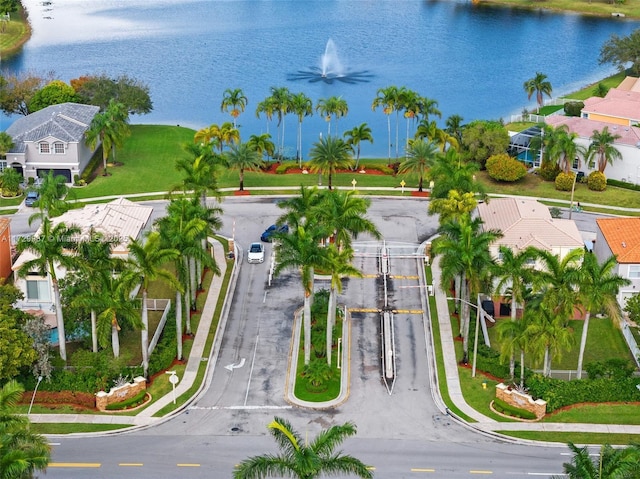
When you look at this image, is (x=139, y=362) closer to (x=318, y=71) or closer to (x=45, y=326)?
(x=45, y=326)

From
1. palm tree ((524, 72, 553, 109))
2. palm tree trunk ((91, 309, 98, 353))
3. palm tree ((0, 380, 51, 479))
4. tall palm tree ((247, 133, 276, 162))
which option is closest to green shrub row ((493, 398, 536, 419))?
palm tree trunk ((91, 309, 98, 353))

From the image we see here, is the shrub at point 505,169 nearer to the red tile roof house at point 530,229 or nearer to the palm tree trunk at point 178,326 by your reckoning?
the red tile roof house at point 530,229

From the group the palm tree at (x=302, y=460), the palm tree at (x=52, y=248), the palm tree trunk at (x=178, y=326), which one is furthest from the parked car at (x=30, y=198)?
the palm tree at (x=302, y=460)

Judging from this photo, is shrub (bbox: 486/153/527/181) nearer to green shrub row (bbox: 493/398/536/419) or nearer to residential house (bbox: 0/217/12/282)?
green shrub row (bbox: 493/398/536/419)

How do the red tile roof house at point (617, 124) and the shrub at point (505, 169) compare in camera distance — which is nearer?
the shrub at point (505, 169)

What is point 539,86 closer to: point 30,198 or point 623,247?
point 623,247

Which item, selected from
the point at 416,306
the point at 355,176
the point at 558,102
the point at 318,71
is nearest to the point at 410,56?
the point at 318,71
